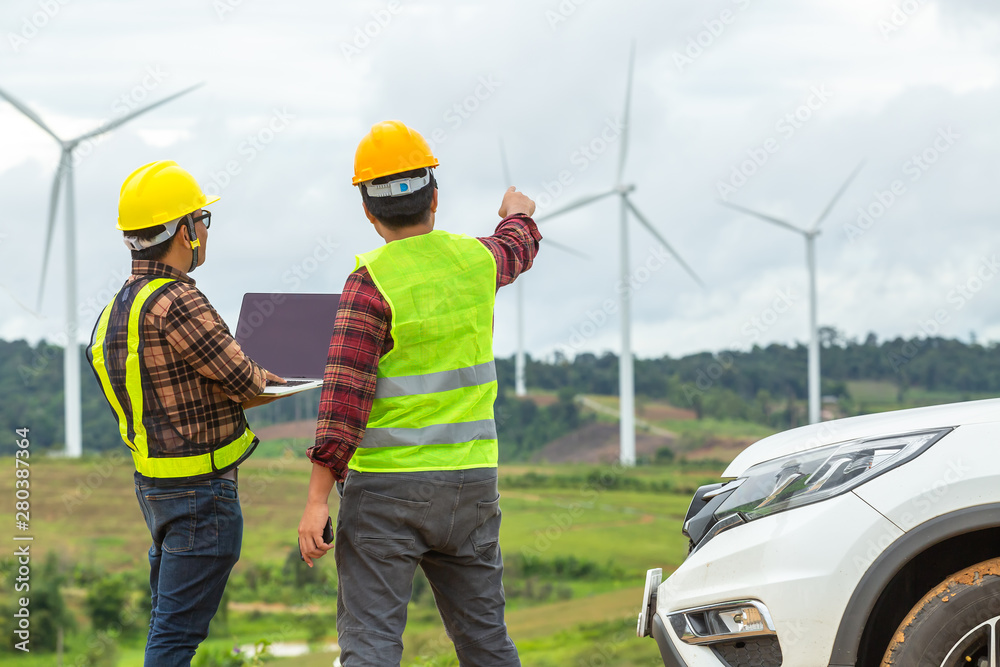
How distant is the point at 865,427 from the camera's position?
9.46ft

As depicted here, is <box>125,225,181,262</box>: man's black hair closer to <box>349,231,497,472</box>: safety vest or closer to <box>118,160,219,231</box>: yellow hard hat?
<box>118,160,219,231</box>: yellow hard hat

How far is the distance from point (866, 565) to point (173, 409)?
6.47 feet

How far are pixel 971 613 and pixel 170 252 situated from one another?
97.7 inches

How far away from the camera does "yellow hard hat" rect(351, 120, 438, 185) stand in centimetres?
269

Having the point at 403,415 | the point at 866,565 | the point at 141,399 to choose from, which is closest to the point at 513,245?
the point at 403,415

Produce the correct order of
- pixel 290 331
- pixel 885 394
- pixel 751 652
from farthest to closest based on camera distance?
1. pixel 885 394
2. pixel 290 331
3. pixel 751 652

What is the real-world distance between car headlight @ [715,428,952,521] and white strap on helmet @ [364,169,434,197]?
1303mm

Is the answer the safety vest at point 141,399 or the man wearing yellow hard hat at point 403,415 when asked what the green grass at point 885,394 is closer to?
the man wearing yellow hard hat at point 403,415

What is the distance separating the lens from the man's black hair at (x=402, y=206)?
2.71m

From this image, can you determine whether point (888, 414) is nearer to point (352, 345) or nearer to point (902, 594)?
point (902, 594)

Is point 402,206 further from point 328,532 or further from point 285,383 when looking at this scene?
point 328,532

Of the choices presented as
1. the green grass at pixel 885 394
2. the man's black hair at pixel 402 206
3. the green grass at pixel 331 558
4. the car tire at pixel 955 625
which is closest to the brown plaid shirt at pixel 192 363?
the man's black hair at pixel 402 206
